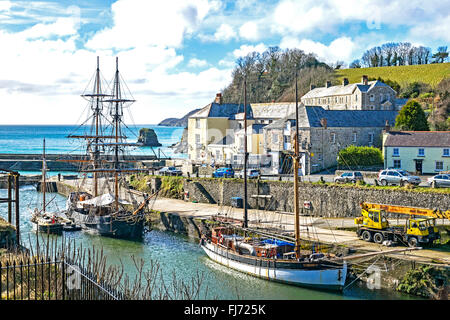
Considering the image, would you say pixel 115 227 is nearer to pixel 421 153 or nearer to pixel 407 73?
pixel 421 153

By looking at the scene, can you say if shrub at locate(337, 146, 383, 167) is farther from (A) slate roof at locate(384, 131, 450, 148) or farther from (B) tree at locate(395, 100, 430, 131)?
(B) tree at locate(395, 100, 430, 131)

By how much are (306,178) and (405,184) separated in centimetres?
863

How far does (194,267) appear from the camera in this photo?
25.9 m

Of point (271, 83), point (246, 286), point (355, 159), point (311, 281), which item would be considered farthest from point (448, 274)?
point (271, 83)

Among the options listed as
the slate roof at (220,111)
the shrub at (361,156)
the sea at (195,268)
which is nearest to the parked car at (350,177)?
the shrub at (361,156)

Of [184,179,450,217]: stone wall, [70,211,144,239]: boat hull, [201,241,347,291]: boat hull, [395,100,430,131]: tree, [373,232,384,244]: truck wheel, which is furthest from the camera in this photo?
[395,100,430,131]: tree

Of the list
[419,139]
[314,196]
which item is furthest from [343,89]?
[314,196]

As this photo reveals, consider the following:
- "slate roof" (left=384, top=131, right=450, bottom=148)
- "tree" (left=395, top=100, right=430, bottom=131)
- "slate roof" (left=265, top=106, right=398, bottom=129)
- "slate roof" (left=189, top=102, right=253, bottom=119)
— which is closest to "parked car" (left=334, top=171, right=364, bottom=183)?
"slate roof" (left=384, top=131, right=450, bottom=148)

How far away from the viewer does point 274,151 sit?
45375mm

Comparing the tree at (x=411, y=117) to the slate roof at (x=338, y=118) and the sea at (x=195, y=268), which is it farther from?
the sea at (x=195, y=268)

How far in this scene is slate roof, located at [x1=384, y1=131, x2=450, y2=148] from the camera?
38312mm

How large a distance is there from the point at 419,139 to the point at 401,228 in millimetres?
14900

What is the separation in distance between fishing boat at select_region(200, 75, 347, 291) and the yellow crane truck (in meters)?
3.49

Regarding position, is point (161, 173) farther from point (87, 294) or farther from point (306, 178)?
point (87, 294)
